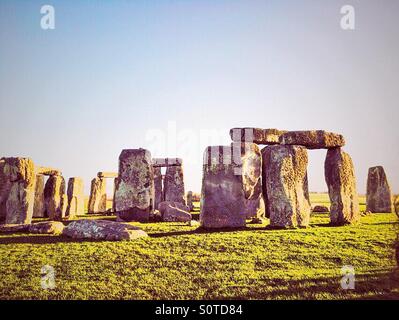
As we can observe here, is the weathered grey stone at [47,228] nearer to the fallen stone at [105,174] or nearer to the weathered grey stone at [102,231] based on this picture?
the weathered grey stone at [102,231]

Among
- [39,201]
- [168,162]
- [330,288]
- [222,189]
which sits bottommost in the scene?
[39,201]

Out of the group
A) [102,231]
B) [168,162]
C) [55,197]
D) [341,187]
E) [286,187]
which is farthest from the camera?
[168,162]

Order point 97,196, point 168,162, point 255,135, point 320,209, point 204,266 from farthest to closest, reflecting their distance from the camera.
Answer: point 97,196 < point 168,162 < point 320,209 < point 255,135 < point 204,266

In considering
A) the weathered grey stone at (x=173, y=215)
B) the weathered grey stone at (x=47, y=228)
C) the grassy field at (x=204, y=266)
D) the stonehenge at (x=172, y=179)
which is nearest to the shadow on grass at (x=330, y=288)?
the grassy field at (x=204, y=266)

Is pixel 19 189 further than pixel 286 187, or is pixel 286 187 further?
pixel 19 189

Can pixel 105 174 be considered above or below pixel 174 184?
above

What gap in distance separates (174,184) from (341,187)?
399 inches

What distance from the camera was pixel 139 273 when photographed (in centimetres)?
525

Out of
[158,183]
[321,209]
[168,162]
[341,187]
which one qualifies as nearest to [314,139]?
[341,187]

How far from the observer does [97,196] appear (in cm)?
2012

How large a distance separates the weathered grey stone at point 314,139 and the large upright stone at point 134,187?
5.13 meters

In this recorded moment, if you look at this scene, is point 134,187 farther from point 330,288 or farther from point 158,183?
point 330,288
